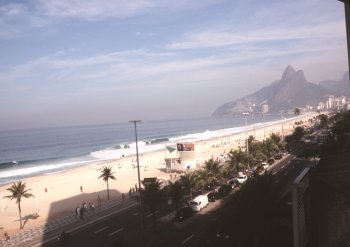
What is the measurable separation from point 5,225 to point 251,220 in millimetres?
29619

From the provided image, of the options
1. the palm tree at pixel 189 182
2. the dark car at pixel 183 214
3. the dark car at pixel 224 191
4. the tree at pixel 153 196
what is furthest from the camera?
the dark car at pixel 224 191

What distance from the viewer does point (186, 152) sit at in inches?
2366

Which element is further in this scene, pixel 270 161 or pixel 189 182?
pixel 270 161

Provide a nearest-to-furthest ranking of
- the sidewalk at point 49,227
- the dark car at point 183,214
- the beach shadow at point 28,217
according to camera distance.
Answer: the sidewalk at point 49,227 → the dark car at point 183,214 → the beach shadow at point 28,217

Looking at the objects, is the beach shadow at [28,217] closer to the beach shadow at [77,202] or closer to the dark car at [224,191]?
the beach shadow at [77,202]

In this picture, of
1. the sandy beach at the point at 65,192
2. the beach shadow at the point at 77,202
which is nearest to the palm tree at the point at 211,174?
the beach shadow at the point at 77,202

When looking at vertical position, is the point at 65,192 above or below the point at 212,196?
below

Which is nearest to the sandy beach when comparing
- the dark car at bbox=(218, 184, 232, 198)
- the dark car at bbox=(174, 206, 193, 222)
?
the dark car at bbox=(218, 184, 232, 198)

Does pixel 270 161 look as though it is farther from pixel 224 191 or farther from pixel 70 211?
pixel 70 211

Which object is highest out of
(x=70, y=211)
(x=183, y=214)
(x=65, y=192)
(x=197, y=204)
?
(x=197, y=204)

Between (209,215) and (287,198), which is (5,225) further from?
(287,198)

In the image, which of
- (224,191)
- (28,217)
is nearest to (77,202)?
(28,217)

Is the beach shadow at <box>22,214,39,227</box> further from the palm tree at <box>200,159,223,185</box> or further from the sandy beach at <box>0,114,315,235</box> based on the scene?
the palm tree at <box>200,159,223,185</box>

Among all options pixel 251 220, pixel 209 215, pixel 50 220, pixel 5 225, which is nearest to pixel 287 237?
pixel 251 220
